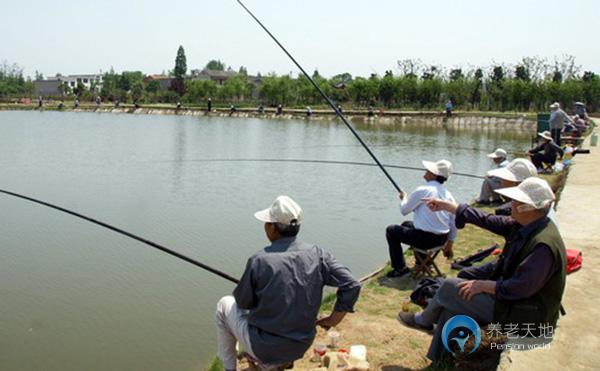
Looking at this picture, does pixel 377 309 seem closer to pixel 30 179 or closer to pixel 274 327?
pixel 274 327

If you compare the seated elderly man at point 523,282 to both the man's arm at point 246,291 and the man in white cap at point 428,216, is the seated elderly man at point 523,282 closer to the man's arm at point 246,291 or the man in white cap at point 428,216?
the man's arm at point 246,291

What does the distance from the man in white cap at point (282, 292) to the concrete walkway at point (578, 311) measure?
45.2 inches

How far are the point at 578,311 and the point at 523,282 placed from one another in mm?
1287

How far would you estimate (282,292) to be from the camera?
10.2 ft

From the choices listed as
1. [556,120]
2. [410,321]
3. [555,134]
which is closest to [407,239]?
[410,321]

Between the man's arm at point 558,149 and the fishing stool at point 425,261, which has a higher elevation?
the man's arm at point 558,149

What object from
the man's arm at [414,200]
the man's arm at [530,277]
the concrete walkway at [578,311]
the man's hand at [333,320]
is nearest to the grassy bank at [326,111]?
the concrete walkway at [578,311]

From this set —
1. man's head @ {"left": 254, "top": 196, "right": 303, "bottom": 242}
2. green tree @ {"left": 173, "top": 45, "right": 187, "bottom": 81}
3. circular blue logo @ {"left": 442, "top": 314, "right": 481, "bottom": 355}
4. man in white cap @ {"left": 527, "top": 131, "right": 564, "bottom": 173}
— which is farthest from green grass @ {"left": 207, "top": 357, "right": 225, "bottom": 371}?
green tree @ {"left": 173, "top": 45, "right": 187, "bottom": 81}

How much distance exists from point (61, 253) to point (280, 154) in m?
12.4

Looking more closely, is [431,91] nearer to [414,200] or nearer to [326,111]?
[326,111]

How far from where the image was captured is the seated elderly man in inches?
123

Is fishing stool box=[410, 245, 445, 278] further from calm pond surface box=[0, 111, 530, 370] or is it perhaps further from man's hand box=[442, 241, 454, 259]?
calm pond surface box=[0, 111, 530, 370]

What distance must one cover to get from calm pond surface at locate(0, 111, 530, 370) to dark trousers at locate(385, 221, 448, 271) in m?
1.27

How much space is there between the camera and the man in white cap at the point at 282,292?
3135 millimetres
